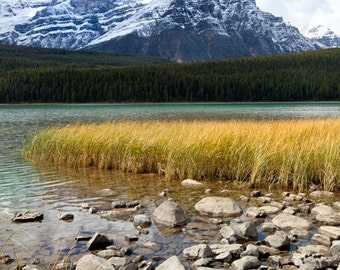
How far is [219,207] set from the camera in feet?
34.4

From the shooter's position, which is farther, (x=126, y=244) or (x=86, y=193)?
(x=86, y=193)

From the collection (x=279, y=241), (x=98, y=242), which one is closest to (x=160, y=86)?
(x=98, y=242)

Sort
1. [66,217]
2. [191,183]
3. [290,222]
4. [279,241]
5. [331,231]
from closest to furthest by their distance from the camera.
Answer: [279,241]
[331,231]
[290,222]
[66,217]
[191,183]

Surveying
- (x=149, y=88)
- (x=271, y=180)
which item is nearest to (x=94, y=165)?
(x=271, y=180)

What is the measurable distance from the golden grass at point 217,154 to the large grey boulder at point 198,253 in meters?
6.45

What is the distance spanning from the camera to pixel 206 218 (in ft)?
32.8

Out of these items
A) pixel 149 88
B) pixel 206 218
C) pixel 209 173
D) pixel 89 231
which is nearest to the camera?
pixel 89 231

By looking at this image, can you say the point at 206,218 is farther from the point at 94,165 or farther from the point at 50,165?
the point at 50,165

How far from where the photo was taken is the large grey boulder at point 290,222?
359 inches

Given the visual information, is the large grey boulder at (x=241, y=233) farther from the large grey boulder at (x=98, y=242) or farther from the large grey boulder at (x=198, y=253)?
the large grey boulder at (x=98, y=242)

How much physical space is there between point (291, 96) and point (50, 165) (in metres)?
138

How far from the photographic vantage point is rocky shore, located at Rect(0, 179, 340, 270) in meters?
6.85

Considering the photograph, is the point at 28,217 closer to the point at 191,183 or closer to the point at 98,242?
the point at 98,242

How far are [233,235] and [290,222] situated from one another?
1781mm
